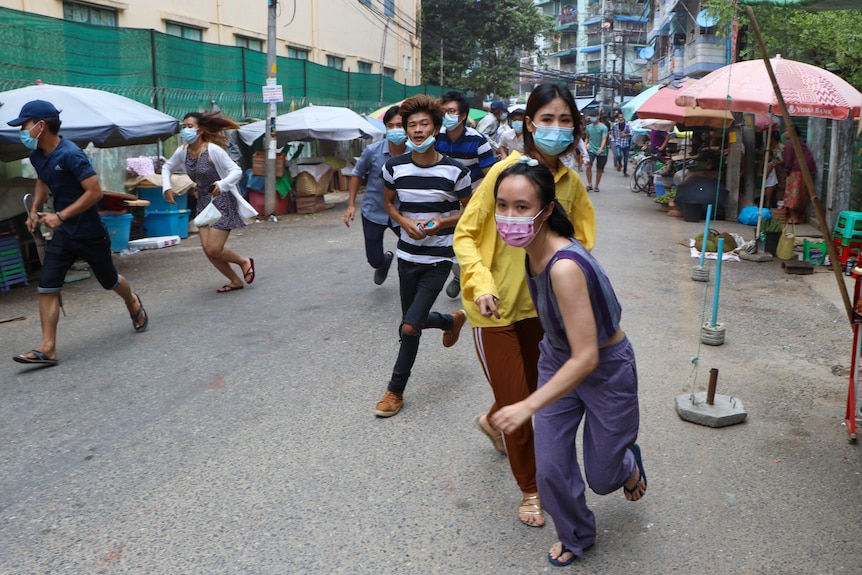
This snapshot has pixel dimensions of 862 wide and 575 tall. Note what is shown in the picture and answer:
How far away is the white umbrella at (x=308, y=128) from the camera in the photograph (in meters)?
14.6

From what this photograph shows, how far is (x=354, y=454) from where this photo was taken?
430 cm

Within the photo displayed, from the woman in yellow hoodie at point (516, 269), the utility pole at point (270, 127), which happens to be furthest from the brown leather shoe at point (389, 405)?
the utility pole at point (270, 127)

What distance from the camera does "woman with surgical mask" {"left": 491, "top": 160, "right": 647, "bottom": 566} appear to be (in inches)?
111

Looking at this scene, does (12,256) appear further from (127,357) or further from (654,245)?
(654,245)

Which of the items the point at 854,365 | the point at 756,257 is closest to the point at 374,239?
the point at 854,365

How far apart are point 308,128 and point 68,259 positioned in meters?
8.79

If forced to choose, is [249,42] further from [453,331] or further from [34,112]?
[453,331]

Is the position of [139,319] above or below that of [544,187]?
below

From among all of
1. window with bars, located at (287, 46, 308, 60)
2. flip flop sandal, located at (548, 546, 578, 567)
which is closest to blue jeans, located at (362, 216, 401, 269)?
flip flop sandal, located at (548, 546, 578, 567)

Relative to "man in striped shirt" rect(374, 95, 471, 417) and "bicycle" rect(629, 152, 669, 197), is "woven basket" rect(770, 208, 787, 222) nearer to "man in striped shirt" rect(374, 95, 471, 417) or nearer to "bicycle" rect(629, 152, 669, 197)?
"bicycle" rect(629, 152, 669, 197)

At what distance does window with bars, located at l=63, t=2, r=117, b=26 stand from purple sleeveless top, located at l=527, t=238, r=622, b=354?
1363 centimetres

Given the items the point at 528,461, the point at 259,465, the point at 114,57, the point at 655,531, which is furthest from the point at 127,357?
the point at 114,57

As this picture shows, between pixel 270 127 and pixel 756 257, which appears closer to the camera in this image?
pixel 756 257

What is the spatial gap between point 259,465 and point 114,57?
32.5 ft
